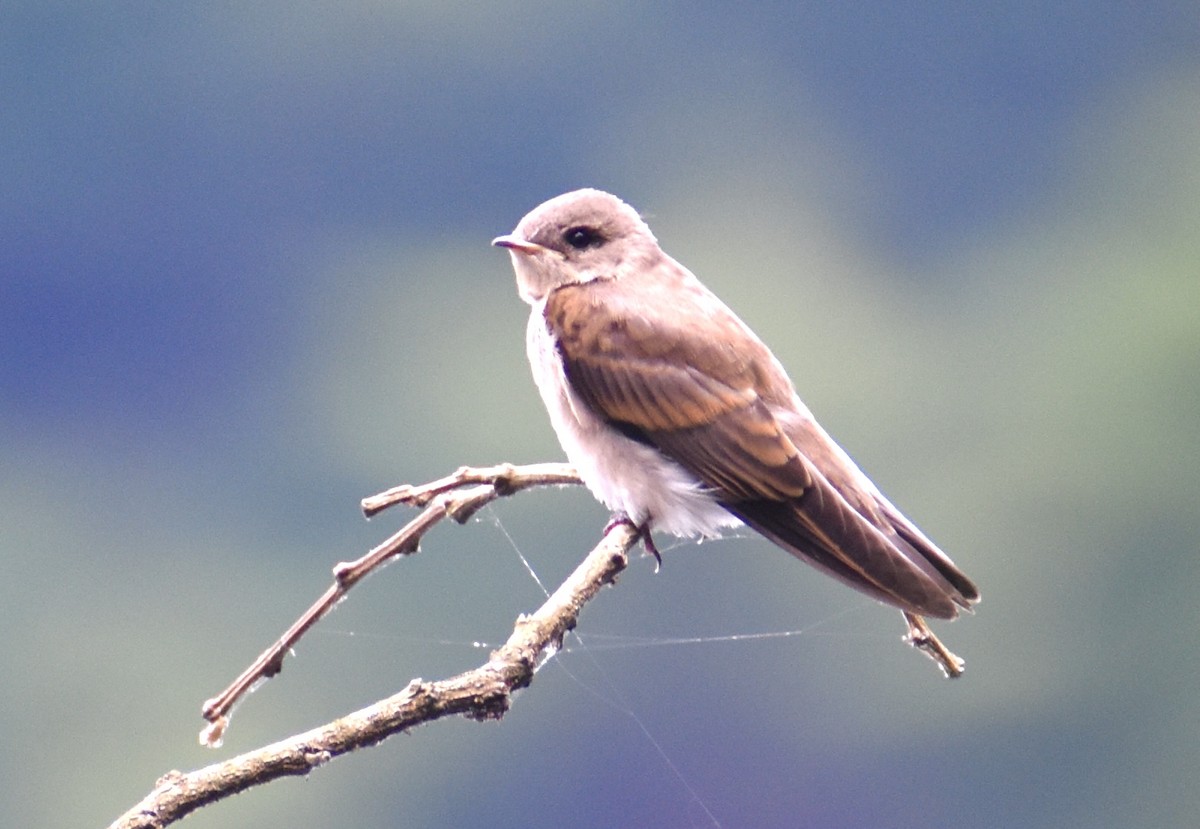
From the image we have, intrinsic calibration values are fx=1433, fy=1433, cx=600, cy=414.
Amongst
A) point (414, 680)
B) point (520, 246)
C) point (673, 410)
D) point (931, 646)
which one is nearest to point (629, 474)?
point (673, 410)

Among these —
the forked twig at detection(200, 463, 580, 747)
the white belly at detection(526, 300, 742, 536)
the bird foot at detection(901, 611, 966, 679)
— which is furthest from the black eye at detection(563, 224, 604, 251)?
the bird foot at detection(901, 611, 966, 679)

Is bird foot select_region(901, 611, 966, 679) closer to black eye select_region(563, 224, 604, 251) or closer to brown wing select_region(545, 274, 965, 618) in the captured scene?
brown wing select_region(545, 274, 965, 618)

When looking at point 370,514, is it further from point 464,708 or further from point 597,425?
point 597,425

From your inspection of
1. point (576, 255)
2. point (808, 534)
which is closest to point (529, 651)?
Result: point (808, 534)

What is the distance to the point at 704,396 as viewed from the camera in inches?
62.9

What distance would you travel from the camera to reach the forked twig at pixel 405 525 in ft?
2.69

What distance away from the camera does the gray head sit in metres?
1.81

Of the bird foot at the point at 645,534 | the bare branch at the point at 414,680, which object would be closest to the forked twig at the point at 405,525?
the bare branch at the point at 414,680

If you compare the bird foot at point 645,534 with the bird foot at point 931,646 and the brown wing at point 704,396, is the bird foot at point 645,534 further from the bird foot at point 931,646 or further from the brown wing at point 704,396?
the bird foot at point 931,646

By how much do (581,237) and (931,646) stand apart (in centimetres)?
92

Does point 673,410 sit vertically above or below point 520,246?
below

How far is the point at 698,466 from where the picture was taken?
1572 millimetres

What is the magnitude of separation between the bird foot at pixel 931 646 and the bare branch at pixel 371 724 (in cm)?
26

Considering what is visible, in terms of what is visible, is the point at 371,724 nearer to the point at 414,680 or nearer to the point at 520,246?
the point at 414,680
